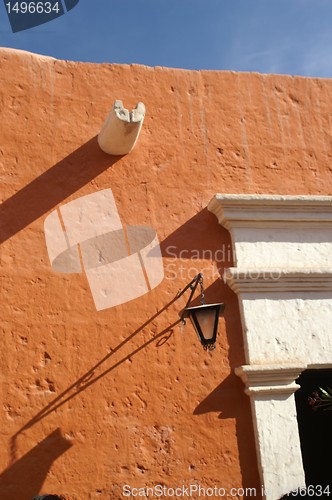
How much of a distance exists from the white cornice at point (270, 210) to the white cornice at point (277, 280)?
1.25ft

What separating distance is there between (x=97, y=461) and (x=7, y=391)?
702mm

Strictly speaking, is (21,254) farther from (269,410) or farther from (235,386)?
(269,410)

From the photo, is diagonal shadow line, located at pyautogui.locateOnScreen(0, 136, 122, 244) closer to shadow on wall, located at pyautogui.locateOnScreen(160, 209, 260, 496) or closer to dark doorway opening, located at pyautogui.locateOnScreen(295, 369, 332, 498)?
shadow on wall, located at pyautogui.locateOnScreen(160, 209, 260, 496)

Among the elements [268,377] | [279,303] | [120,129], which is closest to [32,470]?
[268,377]

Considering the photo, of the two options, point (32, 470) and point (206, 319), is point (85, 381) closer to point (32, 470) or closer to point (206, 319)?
point (32, 470)

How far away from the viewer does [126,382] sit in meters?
4.01

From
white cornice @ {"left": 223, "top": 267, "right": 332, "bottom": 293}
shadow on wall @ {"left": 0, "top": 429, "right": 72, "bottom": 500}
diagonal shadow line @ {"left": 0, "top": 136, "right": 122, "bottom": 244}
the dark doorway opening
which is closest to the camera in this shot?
shadow on wall @ {"left": 0, "top": 429, "right": 72, "bottom": 500}

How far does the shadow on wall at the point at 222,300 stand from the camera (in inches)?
160

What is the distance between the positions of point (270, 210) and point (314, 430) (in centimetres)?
199

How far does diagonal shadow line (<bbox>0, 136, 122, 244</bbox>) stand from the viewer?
415 cm

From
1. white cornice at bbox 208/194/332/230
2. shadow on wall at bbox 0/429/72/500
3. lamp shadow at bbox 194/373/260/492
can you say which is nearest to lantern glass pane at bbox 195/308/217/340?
lamp shadow at bbox 194/373/260/492

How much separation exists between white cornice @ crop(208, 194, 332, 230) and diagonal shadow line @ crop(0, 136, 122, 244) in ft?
2.80

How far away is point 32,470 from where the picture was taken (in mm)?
3699

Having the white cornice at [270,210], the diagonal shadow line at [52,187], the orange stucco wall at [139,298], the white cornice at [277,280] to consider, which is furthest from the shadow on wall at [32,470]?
the white cornice at [270,210]
